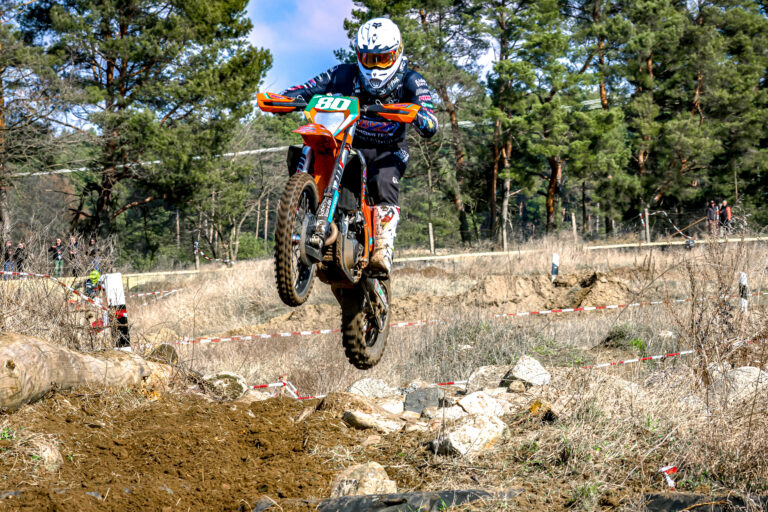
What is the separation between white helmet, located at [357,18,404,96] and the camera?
5555 millimetres

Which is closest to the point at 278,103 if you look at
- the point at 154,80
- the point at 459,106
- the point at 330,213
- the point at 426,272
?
the point at 330,213

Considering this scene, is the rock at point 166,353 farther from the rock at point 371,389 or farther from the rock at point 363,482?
the rock at point 363,482

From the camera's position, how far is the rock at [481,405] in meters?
5.24

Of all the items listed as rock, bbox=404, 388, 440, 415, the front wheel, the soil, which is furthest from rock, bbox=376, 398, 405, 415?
the front wheel

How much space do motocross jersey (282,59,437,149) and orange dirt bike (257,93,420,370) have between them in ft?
1.37

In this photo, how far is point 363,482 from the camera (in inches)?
165

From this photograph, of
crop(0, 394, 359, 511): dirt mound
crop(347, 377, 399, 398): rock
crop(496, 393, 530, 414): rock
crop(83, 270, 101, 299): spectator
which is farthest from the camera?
crop(347, 377, 399, 398): rock

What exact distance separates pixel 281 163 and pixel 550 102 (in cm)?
2228

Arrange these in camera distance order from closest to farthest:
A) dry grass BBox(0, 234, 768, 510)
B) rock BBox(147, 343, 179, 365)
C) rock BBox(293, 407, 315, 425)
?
dry grass BBox(0, 234, 768, 510) → rock BBox(293, 407, 315, 425) → rock BBox(147, 343, 179, 365)

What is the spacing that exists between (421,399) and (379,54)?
3143mm

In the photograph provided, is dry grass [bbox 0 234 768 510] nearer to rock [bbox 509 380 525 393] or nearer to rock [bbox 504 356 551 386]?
rock [bbox 504 356 551 386]

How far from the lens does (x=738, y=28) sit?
35.6 meters

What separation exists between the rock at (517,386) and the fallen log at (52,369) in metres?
3.21

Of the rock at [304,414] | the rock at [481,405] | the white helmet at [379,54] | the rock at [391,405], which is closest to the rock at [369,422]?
the rock at [304,414]
